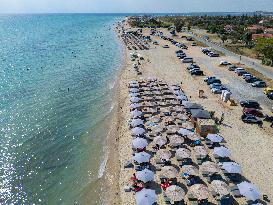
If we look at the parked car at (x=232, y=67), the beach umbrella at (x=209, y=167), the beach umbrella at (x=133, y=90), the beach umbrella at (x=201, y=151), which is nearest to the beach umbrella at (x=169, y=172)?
the beach umbrella at (x=209, y=167)

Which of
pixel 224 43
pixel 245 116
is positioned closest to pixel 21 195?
pixel 245 116

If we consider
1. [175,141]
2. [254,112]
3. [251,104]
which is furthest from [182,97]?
[175,141]

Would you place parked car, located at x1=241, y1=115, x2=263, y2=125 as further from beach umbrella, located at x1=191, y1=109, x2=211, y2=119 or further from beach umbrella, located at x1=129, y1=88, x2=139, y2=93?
beach umbrella, located at x1=129, y1=88, x2=139, y2=93

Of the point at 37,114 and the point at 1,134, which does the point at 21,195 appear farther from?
the point at 37,114

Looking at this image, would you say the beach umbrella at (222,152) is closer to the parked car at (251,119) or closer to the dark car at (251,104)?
the parked car at (251,119)

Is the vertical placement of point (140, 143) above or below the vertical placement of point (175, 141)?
above

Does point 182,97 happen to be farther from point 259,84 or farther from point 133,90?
point 259,84
